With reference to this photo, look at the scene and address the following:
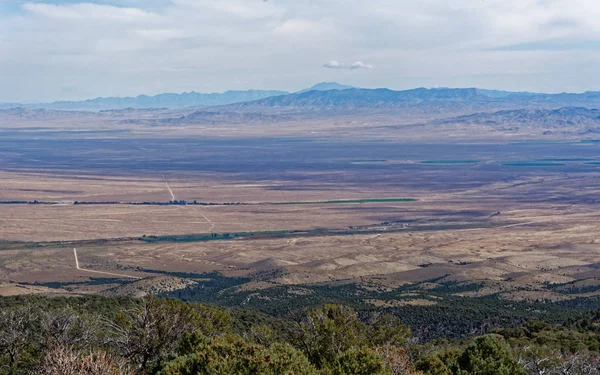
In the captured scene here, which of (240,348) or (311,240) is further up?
(240,348)

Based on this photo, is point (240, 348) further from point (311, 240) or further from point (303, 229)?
point (303, 229)

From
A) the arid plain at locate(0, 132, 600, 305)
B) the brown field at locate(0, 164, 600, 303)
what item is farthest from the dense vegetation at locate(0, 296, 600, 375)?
the brown field at locate(0, 164, 600, 303)

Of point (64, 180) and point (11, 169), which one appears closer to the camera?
point (64, 180)

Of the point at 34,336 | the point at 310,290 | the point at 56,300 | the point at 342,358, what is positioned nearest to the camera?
the point at 342,358

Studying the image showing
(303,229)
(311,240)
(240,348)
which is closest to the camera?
(240,348)

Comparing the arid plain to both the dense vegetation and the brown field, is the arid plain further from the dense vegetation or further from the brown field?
the dense vegetation

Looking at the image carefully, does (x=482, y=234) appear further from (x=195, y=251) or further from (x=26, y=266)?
(x=26, y=266)

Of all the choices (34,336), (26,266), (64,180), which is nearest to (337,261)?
(26,266)

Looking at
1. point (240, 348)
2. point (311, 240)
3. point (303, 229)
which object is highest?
point (240, 348)

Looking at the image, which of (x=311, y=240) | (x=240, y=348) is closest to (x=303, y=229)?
(x=311, y=240)
